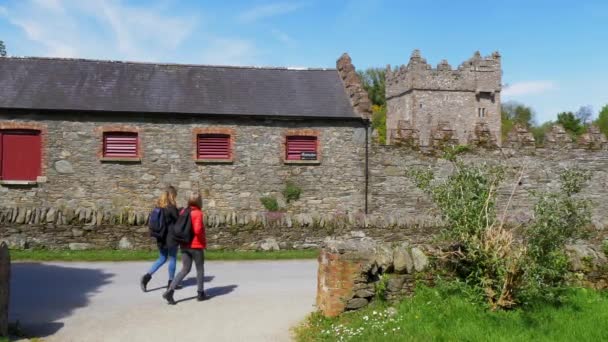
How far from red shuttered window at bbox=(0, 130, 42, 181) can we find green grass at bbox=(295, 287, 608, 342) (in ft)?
50.5

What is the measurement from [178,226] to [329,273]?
284 cm

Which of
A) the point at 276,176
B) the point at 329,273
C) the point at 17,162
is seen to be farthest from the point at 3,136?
the point at 329,273

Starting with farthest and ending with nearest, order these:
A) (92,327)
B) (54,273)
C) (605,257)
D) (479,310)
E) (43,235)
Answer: (43,235), (54,273), (605,257), (92,327), (479,310)

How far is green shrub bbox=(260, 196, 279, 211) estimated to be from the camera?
67.3 feet

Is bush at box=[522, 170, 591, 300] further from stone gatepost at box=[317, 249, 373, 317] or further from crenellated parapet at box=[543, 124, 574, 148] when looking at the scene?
crenellated parapet at box=[543, 124, 574, 148]

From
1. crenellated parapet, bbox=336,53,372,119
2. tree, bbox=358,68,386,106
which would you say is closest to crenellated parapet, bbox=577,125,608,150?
crenellated parapet, bbox=336,53,372,119

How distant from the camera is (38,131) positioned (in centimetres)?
1994

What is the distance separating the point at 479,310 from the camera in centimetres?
712

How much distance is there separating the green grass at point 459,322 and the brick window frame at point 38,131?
49.5 feet

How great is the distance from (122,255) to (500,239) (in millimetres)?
8717

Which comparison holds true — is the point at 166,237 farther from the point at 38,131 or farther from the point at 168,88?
the point at 168,88

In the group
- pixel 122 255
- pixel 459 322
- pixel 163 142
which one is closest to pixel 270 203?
pixel 163 142

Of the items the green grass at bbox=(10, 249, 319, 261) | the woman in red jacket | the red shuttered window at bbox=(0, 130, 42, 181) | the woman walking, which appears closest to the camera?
the woman in red jacket

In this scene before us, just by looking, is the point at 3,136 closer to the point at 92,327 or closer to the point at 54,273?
the point at 54,273
